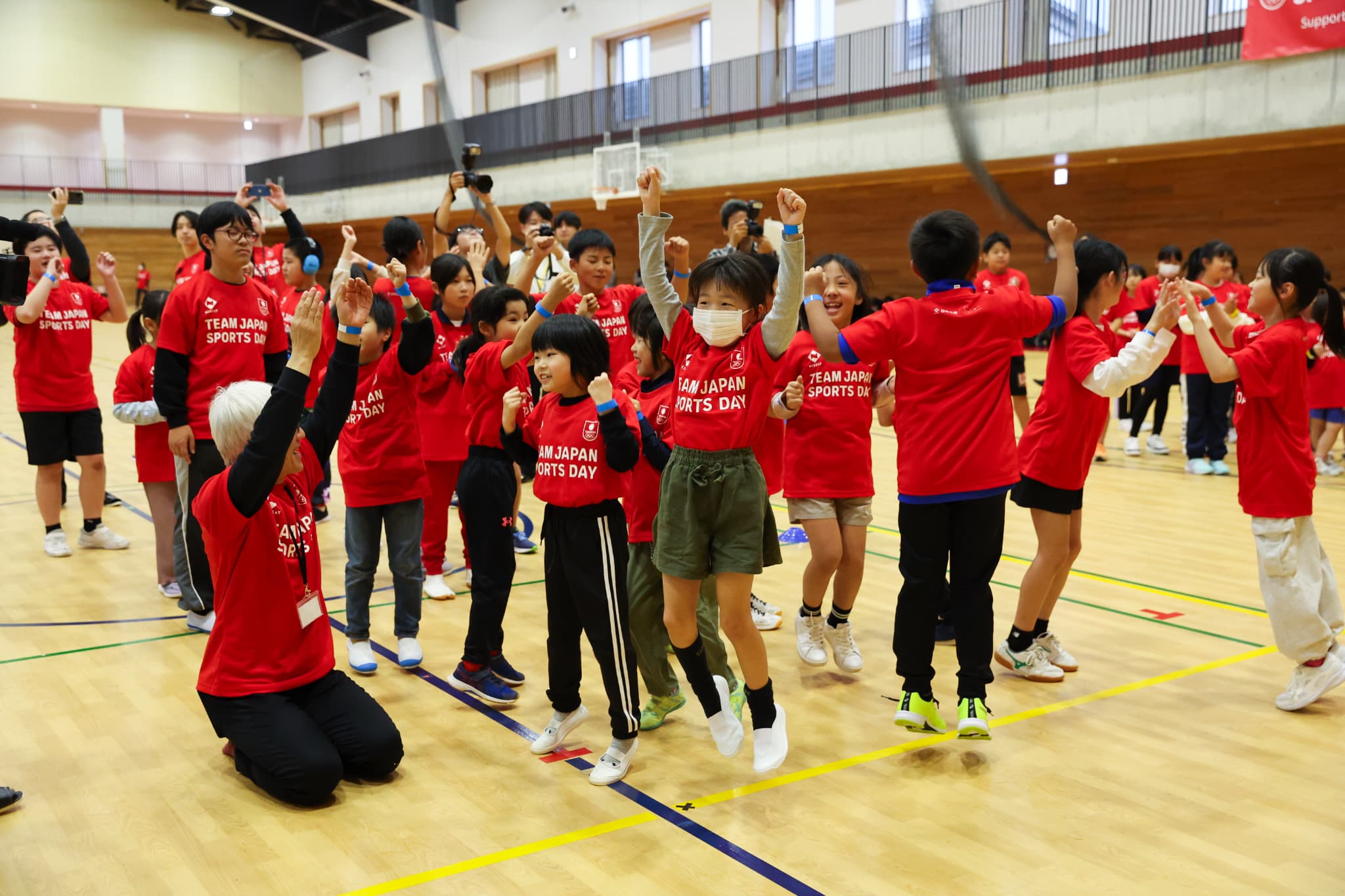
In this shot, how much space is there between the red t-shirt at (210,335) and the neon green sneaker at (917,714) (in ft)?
9.44

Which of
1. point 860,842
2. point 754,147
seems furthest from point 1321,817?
point 754,147

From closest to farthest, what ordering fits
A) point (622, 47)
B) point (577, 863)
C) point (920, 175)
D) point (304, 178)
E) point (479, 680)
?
1. point (577, 863)
2. point (479, 680)
3. point (920, 175)
4. point (622, 47)
5. point (304, 178)

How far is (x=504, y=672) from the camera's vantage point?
4125 millimetres

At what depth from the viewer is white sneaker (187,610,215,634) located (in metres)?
4.78

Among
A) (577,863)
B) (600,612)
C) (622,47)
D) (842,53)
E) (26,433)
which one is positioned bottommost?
(577,863)

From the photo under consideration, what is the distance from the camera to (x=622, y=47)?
21922 mm

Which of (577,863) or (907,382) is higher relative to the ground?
(907,382)

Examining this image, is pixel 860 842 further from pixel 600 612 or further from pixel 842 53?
pixel 842 53

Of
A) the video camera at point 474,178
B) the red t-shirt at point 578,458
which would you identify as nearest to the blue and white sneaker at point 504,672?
the red t-shirt at point 578,458

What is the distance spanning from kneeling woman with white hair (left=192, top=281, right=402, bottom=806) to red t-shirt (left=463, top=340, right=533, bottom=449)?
2.81ft

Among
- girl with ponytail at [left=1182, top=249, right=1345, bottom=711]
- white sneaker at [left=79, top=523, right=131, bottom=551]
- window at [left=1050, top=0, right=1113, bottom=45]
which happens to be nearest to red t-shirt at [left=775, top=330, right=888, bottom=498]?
girl with ponytail at [left=1182, top=249, right=1345, bottom=711]

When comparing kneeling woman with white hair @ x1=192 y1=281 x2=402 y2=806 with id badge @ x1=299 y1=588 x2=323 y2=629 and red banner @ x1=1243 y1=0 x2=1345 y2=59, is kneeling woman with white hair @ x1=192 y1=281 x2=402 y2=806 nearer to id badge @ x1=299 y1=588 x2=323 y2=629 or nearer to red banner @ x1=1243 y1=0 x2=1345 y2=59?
id badge @ x1=299 y1=588 x2=323 y2=629

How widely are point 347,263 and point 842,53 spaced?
15.5 meters

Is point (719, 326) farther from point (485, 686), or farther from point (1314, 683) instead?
point (1314, 683)
